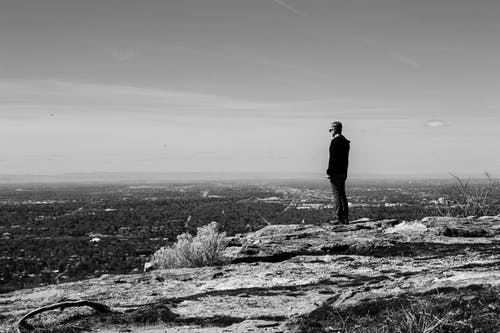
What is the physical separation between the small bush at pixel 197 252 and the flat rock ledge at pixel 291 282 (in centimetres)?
34

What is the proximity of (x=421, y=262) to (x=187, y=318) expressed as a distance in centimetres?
441

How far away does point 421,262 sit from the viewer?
26.6 ft

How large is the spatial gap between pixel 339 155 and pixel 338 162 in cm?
19

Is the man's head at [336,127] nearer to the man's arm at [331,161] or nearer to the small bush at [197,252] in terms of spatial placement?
the man's arm at [331,161]

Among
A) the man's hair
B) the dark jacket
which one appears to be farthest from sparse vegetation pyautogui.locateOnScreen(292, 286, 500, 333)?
the man's hair

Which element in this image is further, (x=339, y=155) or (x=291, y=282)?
(x=339, y=155)

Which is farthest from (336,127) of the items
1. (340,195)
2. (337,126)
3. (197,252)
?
(197,252)

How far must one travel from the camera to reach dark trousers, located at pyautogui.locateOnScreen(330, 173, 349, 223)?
1270 centimetres

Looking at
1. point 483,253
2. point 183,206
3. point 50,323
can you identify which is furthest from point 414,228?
point 183,206

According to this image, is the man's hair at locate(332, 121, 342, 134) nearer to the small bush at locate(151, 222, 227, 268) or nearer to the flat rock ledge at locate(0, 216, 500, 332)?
the flat rock ledge at locate(0, 216, 500, 332)

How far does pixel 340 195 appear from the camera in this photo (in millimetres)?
12734

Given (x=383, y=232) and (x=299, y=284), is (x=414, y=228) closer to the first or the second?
(x=383, y=232)

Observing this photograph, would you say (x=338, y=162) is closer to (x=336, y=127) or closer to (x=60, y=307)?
(x=336, y=127)

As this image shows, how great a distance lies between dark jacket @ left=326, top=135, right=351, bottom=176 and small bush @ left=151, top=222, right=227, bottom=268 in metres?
3.62
